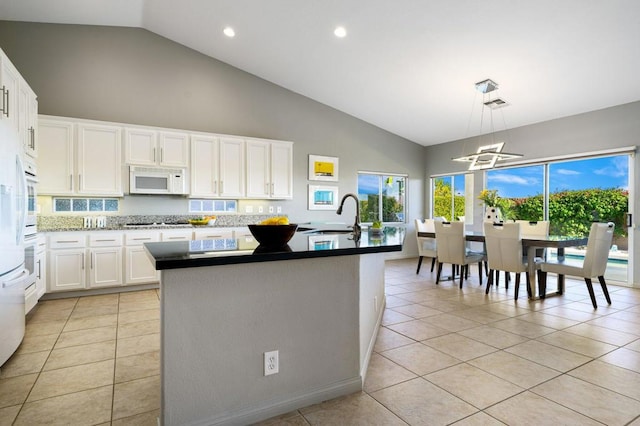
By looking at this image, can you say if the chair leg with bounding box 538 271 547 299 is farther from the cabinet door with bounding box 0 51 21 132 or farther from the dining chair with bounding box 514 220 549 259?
the cabinet door with bounding box 0 51 21 132

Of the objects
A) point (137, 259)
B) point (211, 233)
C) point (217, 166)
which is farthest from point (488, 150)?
point (137, 259)

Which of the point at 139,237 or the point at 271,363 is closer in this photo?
the point at 271,363

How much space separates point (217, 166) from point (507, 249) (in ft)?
14.1

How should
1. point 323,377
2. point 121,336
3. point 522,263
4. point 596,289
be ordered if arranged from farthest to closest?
point 596,289 < point 522,263 < point 121,336 < point 323,377

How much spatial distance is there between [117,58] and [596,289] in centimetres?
764

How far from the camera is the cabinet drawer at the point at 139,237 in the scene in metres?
4.65

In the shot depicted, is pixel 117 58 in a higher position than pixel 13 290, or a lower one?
higher

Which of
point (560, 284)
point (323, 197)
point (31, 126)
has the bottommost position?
point (560, 284)

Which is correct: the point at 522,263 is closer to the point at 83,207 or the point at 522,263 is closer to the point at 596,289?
the point at 596,289

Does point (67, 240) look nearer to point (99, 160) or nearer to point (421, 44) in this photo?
point (99, 160)

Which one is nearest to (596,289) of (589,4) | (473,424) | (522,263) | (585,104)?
(522,263)

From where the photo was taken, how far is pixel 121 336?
9.95ft

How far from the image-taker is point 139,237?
4699mm

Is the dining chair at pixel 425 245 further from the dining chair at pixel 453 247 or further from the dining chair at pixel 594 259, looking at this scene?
the dining chair at pixel 594 259
